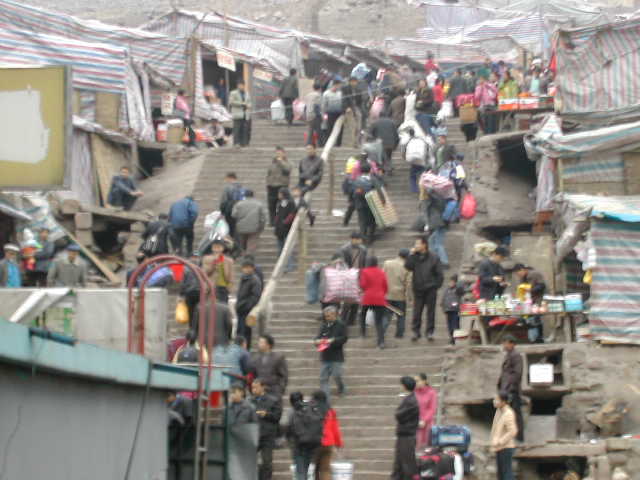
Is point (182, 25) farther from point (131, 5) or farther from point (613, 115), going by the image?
point (613, 115)

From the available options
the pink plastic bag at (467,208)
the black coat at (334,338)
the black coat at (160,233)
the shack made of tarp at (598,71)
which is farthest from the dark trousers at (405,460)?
the shack made of tarp at (598,71)

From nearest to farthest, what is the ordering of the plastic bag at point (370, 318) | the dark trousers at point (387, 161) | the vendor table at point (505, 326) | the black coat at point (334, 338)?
the black coat at point (334, 338) < the vendor table at point (505, 326) < the plastic bag at point (370, 318) < the dark trousers at point (387, 161)

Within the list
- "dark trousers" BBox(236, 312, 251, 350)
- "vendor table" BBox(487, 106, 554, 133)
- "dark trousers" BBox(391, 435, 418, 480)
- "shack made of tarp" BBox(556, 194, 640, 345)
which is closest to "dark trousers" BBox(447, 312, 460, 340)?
"shack made of tarp" BBox(556, 194, 640, 345)

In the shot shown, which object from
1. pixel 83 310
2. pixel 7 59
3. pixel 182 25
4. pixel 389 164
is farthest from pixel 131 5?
pixel 83 310

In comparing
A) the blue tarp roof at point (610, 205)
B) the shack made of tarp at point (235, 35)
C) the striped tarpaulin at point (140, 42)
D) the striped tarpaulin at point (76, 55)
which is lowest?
the blue tarp roof at point (610, 205)

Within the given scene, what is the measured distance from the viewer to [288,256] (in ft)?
84.3

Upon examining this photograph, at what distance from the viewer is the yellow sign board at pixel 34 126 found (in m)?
16.8

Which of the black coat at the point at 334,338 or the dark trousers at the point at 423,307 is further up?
the dark trousers at the point at 423,307

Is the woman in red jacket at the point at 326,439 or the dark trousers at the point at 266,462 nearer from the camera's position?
the woman in red jacket at the point at 326,439

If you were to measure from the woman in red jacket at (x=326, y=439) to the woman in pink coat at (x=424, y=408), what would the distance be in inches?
46.7

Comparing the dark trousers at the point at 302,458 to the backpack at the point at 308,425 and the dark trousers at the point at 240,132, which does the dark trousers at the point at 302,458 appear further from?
the dark trousers at the point at 240,132

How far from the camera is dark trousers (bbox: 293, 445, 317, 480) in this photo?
61.6 ft

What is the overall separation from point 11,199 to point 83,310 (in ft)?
44.9

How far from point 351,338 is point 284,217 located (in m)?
3.68
